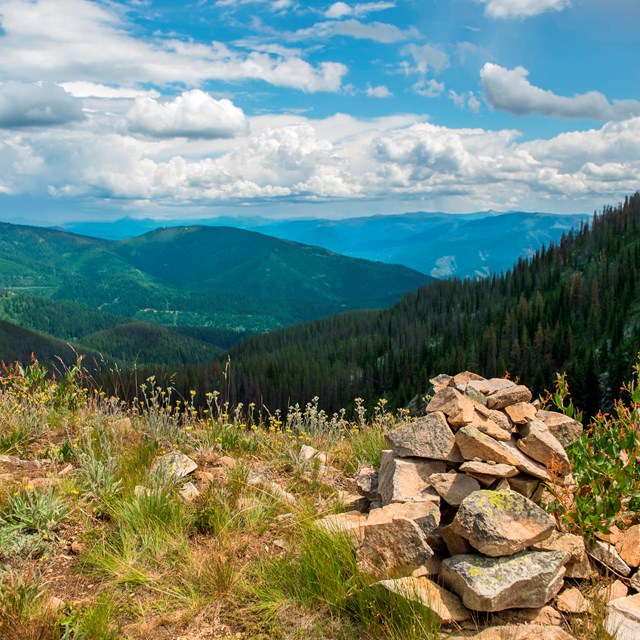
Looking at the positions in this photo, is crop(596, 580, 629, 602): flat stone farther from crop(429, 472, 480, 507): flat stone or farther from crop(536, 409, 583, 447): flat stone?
crop(536, 409, 583, 447): flat stone

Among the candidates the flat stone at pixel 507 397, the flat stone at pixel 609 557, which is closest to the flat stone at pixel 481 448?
the flat stone at pixel 609 557

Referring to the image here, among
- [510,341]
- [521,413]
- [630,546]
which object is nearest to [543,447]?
[521,413]

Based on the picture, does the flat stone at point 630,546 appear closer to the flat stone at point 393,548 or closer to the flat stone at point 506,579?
the flat stone at point 506,579

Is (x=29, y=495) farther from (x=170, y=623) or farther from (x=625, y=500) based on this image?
(x=625, y=500)

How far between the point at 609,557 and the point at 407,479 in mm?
2474

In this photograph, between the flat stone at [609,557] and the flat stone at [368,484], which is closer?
the flat stone at [609,557]

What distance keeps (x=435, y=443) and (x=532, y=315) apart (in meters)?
153

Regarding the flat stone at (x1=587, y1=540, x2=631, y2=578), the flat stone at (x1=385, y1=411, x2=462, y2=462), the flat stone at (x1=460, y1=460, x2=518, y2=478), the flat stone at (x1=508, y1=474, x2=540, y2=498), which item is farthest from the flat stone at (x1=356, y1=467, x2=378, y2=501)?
the flat stone at (x1=587, y1=540, x2=631, y2=578)

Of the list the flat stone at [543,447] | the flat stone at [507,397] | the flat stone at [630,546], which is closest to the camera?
the flat stone at [630,546]

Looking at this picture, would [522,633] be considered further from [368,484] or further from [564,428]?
[564,428]

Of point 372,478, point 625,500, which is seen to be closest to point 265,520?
point 372,478

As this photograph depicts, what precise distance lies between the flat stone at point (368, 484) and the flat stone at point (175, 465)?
9.08 feet

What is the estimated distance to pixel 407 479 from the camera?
22.6 ft

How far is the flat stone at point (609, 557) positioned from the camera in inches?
225
